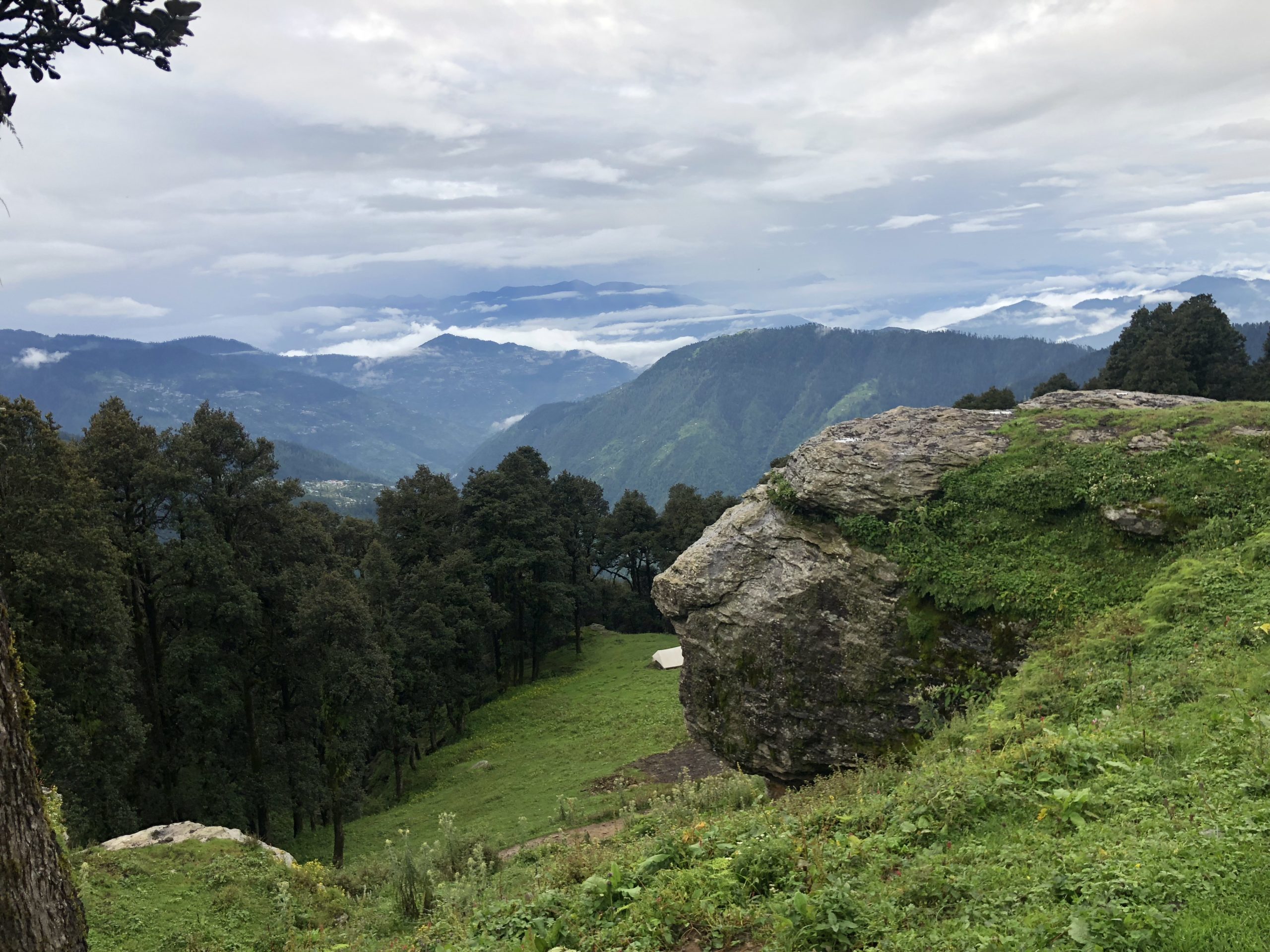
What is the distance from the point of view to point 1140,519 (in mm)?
14625

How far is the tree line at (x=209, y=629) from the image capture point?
63.3 feet

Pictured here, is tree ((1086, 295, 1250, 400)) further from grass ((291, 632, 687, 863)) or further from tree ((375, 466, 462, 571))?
tree ((375, 466, 462, 571))

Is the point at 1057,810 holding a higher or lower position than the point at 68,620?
lower

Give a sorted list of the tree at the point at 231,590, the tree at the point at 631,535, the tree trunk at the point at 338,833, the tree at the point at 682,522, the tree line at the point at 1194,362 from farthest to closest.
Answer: the tree at the point at 631,535
the tree at the point at 682,522
the tree line at the point at 1194,362
the tree trunk at the point at 338,833
the tree at the point at 231,590

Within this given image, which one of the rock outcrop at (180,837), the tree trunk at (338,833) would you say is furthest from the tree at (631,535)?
the rock outcrop at (180,837)

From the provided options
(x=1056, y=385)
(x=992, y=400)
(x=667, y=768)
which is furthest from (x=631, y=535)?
(x=667, y=768)

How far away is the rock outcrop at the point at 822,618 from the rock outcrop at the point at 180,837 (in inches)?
408

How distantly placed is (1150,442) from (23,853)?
64.7 ft

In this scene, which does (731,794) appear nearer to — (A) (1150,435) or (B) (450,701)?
(A) (1150,435)

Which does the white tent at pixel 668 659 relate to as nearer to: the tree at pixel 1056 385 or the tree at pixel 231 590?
the tree at pixel 231 590

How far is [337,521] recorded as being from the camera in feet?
151

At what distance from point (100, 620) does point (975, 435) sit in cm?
2378

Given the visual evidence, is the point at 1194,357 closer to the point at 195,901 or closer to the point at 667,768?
the point at 667,768

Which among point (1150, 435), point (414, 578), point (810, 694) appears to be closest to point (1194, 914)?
point (810, 694)
